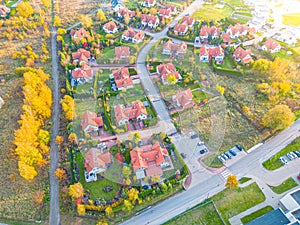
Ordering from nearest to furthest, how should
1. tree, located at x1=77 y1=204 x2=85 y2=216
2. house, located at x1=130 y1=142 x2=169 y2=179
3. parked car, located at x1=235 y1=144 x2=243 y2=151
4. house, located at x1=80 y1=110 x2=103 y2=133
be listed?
tree, located at x1=77 y1=204 x2=85 y2=216, house, located at x1=130 y1=142 x2=169 y2=179, parked car, located at x1=235 y1=144 x2=243 y2=151, house, located at x1=80 y1=110 x2=103 y2=133

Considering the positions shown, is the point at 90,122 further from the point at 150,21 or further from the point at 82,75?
the point at 150,21

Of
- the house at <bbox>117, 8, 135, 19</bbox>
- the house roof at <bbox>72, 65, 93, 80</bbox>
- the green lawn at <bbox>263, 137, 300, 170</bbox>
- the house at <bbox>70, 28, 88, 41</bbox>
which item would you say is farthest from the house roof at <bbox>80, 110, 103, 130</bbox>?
the house at <bbox>117, 8, 135, 19</bbox>

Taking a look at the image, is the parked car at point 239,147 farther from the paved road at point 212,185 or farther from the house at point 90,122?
the house at point 90,122

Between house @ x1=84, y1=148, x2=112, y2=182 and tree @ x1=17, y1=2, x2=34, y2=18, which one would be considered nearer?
house @ x1=84, y1=148, x2=112, y2=182

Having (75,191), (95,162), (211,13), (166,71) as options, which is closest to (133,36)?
(166,71)

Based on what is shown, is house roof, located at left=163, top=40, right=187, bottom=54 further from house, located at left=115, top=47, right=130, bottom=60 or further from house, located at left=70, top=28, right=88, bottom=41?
house, located at left=70, top=28, right=88, bottom=41

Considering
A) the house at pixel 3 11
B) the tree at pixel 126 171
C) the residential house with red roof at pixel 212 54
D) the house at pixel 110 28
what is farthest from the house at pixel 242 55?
the house at pixel 3 11

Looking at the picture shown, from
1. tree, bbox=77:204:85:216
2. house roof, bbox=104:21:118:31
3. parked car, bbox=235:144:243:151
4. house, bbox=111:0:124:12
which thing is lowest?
tree, bbox=77:204:85:216
